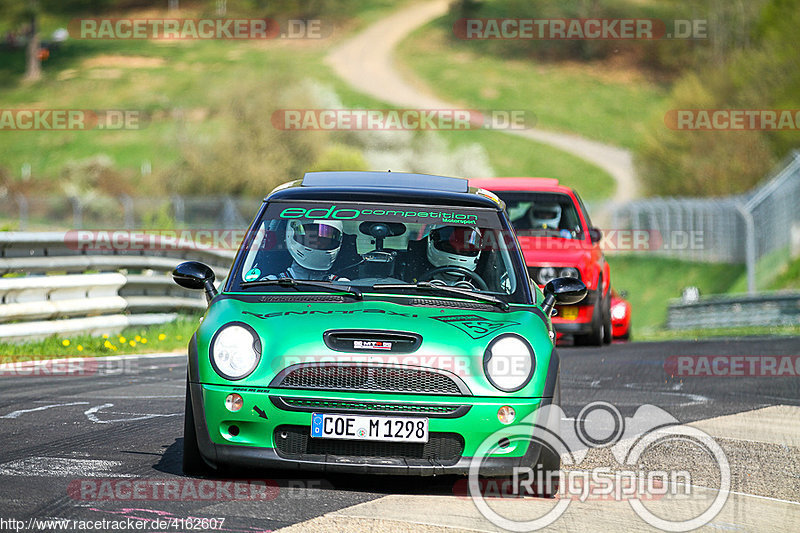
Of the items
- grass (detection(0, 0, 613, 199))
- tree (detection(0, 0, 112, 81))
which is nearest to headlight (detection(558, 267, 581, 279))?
grass (detection(0, 0, 613, 199))

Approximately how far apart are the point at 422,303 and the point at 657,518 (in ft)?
5.46

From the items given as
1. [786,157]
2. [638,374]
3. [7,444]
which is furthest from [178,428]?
[786,157]

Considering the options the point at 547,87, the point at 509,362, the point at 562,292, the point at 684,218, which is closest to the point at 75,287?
the point at 562,292

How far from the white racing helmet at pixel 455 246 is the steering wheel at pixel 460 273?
0.04m

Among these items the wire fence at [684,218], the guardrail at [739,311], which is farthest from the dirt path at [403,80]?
the guardrail at [739,311]

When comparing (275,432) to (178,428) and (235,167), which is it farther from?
(235,167)

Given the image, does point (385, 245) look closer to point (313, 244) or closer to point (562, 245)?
point (313, 244)

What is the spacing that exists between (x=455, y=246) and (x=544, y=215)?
329 inches

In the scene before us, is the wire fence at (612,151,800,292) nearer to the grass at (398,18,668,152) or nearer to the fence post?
the fence post

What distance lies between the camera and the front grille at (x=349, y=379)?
6145 mm

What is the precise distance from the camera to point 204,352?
20.6 feet

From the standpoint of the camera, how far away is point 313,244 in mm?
7504

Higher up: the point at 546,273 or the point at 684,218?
the point at 684,218

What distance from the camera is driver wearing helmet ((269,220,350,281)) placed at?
7359 millimetres
